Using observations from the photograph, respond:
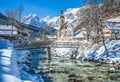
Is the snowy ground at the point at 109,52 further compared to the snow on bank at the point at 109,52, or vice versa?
the snow on bank at the point at 109,52

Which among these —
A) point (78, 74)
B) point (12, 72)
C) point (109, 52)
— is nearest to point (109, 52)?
point (109, 52)

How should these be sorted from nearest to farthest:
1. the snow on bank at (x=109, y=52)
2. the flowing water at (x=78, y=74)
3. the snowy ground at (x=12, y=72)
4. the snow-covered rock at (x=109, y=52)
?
the snowy ground at (x=12, y=72) → the flowing water at (x=78, y=74) → the snow-covered rock at (x=109, y=52) → the snow on bank at (x=109, y=52)

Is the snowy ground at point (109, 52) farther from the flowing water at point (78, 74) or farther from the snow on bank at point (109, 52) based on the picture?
the flowing water at point (78, 74)

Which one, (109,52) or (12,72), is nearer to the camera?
(12,72)

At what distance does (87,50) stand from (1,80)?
4892 cm

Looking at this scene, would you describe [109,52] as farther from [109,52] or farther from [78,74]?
[78,74]

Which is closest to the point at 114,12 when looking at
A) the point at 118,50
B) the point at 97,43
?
the point at 97,43

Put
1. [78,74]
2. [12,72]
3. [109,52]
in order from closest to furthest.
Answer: [12,72]
[78,74]
[109,52]

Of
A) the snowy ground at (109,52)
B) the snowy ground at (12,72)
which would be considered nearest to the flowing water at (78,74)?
the snowy ground at (12,72)

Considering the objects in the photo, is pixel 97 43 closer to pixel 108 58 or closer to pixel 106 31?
pixel 108 58

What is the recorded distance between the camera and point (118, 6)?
10219 cm

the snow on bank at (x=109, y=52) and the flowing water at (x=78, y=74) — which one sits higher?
the snow on bank at (x=109, y=52)

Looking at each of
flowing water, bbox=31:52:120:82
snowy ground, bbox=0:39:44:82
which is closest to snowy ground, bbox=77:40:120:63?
flowing water, bbox=31:52:120:82

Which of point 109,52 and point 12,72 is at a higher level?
point 109,52
